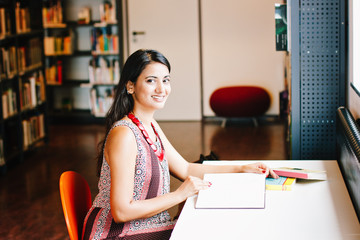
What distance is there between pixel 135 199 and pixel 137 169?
0.11 metres

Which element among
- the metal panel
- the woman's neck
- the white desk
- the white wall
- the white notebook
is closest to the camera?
the white desk

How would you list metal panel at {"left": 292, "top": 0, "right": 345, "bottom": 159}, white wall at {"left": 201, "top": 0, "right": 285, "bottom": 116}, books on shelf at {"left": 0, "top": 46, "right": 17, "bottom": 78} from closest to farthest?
metal panel at {"left": 292, "top": 0, "right": 345, "bottom": 159}, books on shelf at {"left": 0, "top": 46, "right": 17, "bottom": 78}, white wall at {"left": 201, "top": 0, "right": 285, "bottom": 116}

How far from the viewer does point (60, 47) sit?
7.58m

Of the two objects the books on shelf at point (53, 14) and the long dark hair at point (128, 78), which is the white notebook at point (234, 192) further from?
the books on shelf at point (53, 14)

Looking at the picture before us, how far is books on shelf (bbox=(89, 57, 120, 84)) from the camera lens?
7.40 metres

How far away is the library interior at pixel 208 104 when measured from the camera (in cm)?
187

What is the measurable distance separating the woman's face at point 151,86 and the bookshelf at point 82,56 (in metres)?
5.34

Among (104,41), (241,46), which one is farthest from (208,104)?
(104,41)

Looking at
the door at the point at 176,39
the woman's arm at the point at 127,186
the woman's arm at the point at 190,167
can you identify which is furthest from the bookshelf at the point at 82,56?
the woman's arm at the point at 127,186

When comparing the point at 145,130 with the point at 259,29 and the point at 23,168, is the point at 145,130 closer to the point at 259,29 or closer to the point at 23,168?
the point at 23,168

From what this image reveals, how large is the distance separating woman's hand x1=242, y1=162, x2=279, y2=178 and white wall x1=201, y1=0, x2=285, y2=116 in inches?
203

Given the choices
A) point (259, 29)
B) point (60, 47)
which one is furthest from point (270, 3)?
point (60, 47)

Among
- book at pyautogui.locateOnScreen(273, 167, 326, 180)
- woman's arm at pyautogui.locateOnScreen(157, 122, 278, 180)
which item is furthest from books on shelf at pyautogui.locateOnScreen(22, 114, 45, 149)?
book at pyautogui.locateOnScreen(273, 167, 326, 180)

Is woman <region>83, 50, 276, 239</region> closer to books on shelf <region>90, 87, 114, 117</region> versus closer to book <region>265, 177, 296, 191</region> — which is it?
book <region>265, 177, 296, 191</region>
